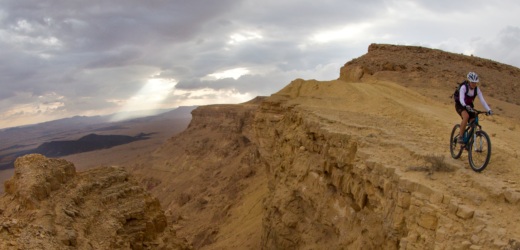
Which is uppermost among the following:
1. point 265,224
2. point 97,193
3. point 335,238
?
point 97,193

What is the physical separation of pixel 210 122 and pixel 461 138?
159 ft

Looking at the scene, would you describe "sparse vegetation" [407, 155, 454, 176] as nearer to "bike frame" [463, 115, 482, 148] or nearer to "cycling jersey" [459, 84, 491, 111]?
"bike frame" [463, 115, 482, 148]

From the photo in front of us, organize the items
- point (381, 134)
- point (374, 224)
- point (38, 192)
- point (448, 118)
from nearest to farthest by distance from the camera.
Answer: point (374, 224) → point (38, 192) → point (381, 134) → point (448, 118)

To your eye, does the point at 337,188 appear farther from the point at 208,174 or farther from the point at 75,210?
the point at 208,174

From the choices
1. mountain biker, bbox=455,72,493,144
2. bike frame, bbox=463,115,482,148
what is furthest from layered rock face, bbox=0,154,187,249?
mountain biker, bbox=455,72,493,144

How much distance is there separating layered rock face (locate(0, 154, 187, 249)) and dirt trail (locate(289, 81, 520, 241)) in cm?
571

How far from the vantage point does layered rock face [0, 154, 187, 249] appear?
6490 mm

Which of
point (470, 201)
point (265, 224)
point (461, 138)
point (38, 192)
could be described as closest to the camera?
point (470, 201)

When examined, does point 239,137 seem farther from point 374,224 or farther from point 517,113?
point 374,224

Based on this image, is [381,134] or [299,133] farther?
[299,133]

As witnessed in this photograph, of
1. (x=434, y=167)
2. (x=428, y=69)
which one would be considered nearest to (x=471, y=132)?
(x=434, y=167)

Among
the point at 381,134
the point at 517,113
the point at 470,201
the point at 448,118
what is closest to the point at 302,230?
the point at 381,134

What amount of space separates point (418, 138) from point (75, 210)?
315 inches

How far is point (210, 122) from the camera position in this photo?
178 ft
